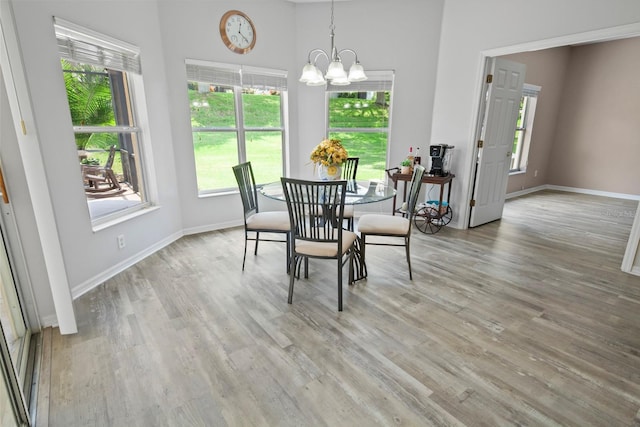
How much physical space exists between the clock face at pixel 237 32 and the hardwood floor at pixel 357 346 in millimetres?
2576

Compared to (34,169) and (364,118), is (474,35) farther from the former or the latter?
(34,169)

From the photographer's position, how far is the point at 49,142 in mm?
2443

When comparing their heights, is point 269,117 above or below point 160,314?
above

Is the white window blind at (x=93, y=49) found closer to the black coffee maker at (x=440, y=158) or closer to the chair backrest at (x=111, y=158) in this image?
the chair backrest at (x=111, y=158)

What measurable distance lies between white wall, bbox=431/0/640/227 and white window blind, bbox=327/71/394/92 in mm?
656

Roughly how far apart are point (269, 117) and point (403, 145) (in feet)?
6.36

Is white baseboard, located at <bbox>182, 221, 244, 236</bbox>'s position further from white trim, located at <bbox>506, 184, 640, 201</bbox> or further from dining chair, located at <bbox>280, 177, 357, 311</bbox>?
white trim, located at <bbox>506, 184, 640, 201</bbox>

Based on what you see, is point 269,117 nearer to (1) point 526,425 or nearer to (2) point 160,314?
(2) point 160,314

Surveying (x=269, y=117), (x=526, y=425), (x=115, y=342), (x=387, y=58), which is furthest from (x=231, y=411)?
(x=387, y=58)

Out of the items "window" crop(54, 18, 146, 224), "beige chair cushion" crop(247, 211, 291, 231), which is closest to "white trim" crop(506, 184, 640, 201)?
"beige chair cushion" crop(247, 211, 291, 231)

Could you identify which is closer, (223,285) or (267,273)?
(223,285)

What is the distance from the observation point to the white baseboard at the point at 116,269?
268 centimetres

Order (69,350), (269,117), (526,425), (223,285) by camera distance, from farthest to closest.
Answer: (269,117) < (223,285) < (69,350) < (526,425)

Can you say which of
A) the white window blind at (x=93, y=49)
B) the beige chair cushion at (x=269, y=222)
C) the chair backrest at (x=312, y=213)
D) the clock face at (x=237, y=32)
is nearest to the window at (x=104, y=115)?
the white window blind at (x=93, y=49)
